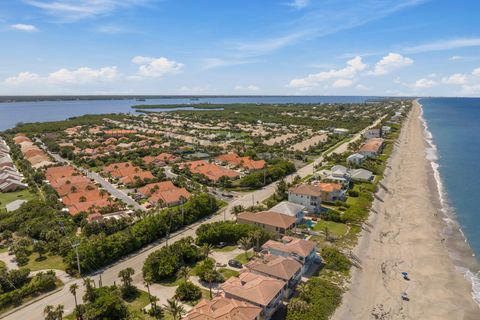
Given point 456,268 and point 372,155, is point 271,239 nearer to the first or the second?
point 456,268

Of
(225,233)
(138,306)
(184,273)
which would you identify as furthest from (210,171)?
(138,306)

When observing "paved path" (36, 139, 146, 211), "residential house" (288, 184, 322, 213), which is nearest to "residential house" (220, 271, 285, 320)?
"residential house" (288, 184, 322, 213)

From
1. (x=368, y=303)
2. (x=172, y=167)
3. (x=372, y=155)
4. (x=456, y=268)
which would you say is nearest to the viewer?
(x=368, y=303)

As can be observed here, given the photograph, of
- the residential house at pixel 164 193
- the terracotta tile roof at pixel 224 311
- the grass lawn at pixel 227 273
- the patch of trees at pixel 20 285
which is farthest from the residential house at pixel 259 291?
the residential house at pixel 164 193

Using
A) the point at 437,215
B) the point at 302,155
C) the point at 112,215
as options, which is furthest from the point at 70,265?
the point at 302,155

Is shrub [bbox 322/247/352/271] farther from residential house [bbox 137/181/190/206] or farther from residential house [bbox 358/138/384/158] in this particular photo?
residential house [bbox 358/138/384/158]

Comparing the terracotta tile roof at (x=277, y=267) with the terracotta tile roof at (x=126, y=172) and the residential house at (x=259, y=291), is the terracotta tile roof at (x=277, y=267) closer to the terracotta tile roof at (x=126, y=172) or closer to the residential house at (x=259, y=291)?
the residential house at (x=259, y=291)
